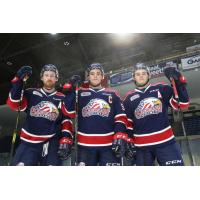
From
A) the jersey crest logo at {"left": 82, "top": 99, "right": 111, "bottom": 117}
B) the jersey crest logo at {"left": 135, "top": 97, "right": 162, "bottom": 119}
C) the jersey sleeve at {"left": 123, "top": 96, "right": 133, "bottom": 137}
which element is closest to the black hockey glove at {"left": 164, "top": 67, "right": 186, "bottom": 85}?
the jersey crest logo at {"left": 135, "top": 97, "right": 162, "bottom": 119}

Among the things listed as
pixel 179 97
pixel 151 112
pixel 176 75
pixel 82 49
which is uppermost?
pixel 82 49

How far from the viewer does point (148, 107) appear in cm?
279

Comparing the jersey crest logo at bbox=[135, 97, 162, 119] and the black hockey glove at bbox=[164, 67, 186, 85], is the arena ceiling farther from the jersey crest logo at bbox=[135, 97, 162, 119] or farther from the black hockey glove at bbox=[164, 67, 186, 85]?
the jersey crest logo at bbox=[135, 97, 162, 119]

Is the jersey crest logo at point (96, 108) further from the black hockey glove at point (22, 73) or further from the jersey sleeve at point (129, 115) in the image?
the black hockey glove at point (22, 73)

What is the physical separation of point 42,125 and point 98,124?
0.64 m

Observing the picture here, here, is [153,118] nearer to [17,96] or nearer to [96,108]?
[96,108]

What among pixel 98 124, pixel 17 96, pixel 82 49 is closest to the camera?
pixel 98 124

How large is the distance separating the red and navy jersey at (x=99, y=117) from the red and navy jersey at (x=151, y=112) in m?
0.16

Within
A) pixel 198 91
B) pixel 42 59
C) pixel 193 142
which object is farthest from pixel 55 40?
pixel 193 142

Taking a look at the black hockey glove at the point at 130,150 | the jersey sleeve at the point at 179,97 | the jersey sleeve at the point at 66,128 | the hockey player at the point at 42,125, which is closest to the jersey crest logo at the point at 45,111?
the hockey player at the point at 42,125

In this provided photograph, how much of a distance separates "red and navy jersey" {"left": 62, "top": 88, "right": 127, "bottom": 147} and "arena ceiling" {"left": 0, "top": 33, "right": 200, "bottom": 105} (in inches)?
288

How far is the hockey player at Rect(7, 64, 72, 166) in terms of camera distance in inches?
102

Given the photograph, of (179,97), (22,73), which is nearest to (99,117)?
(179,97)
